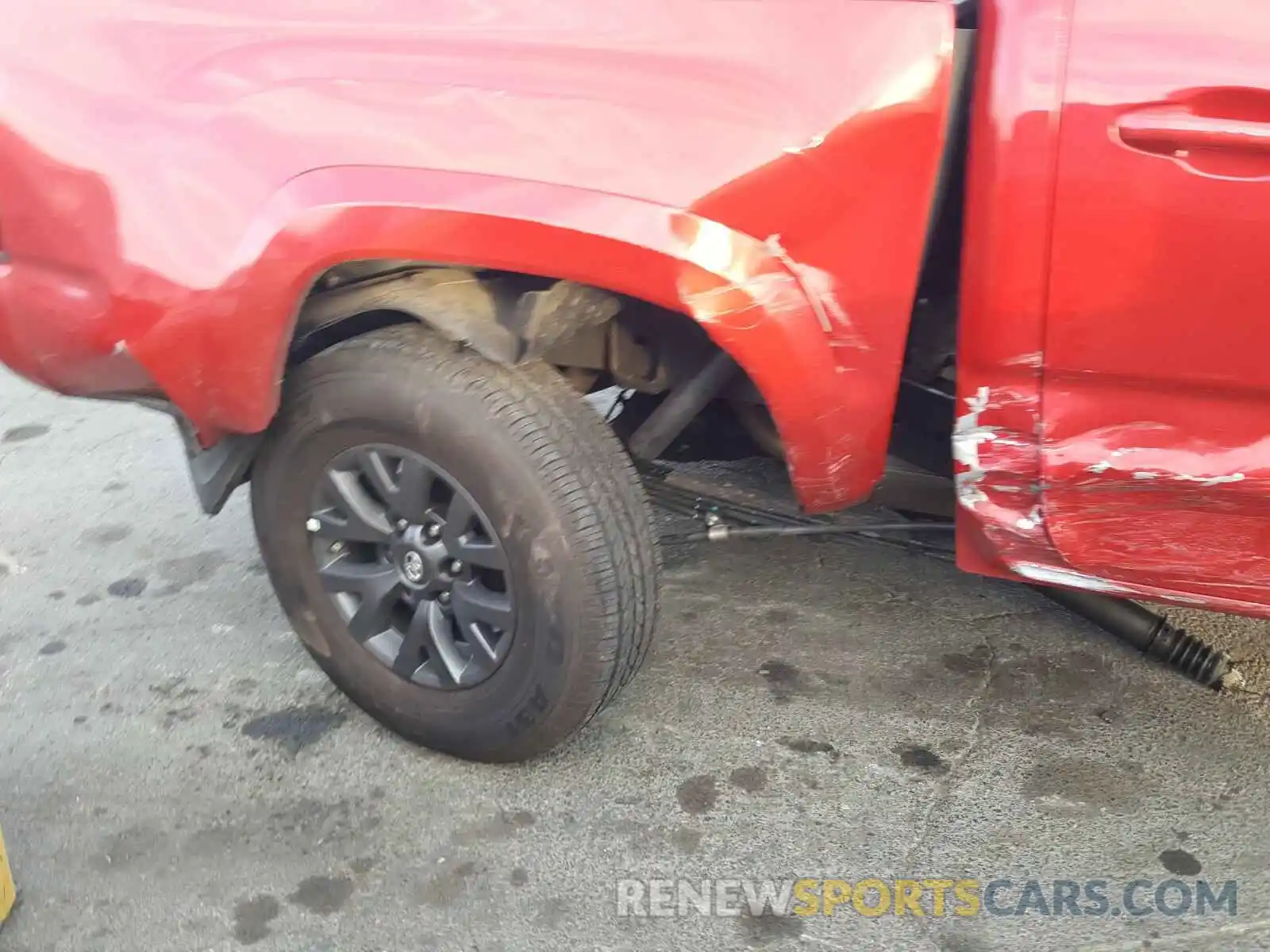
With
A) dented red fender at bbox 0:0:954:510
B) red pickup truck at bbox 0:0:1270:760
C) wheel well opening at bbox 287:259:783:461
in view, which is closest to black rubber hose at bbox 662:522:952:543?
wheel well opening at bbox 287:259:783:461

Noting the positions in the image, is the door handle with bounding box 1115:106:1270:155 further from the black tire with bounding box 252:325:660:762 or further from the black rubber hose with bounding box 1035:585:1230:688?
the black rubber hose with bounding box 1035:585:1230:688

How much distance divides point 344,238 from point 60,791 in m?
1.37

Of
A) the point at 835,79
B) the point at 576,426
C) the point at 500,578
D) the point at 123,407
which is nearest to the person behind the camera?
the point at 835,79

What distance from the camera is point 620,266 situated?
1.59m

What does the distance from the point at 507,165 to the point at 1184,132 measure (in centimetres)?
95

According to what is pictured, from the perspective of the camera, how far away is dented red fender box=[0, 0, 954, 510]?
153 cm

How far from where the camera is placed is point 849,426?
1.77m

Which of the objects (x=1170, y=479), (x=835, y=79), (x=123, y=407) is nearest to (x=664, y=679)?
(x=1170, y=479)

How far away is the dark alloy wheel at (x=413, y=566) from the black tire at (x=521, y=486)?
3 cm

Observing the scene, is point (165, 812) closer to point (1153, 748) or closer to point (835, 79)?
point (835, 79)

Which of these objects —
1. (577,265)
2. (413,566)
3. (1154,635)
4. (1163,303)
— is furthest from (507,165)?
(1154,635)

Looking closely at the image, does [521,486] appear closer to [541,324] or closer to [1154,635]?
[541,324]

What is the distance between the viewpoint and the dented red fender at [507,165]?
1529 mm

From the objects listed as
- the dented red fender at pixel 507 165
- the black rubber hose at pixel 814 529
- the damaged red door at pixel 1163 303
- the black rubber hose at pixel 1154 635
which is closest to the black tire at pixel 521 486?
the dented red fender at pixel 507 165
